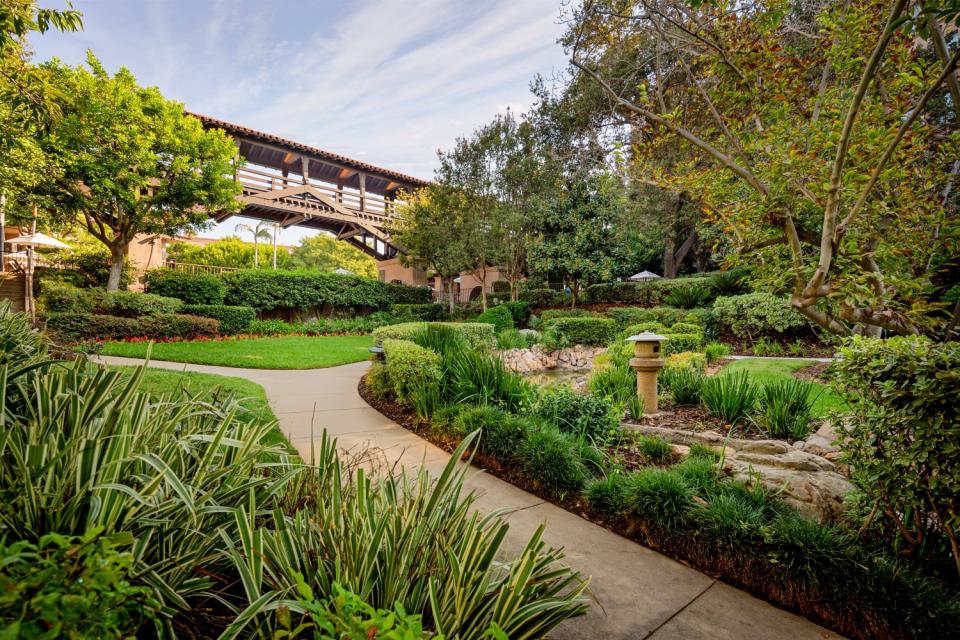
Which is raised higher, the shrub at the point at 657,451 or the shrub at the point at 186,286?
the shrub at the point at 186,286

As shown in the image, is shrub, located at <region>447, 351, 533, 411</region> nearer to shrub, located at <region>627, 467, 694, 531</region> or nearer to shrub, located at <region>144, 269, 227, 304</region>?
shrub, located at <region>627, 467, 694, 531</region>

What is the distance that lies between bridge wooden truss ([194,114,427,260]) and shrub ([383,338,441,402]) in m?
16.1

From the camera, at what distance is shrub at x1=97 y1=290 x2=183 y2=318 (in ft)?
33.1

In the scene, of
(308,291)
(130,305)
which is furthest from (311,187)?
(130,305)

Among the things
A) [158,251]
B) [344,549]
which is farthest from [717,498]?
[158,251]

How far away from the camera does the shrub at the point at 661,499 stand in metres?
2.21

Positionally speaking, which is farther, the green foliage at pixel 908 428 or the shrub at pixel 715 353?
the shrub at pixel 715 353

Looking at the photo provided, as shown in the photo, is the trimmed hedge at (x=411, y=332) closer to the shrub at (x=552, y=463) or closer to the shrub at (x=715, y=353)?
the shrub at (x=552, y=463)

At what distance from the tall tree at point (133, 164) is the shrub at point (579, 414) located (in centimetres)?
1310

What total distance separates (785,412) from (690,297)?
9.67 metres

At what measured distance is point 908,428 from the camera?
5.78 ft

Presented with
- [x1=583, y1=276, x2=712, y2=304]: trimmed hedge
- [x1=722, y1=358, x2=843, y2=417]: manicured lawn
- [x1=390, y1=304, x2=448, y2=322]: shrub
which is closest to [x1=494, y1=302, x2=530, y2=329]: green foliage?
[x1=583, y1=276, x2=712, y2=304]: trimmed hedge

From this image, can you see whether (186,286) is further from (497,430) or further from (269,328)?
(497,430)

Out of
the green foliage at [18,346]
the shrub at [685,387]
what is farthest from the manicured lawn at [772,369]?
the green foliage at [18,346]
